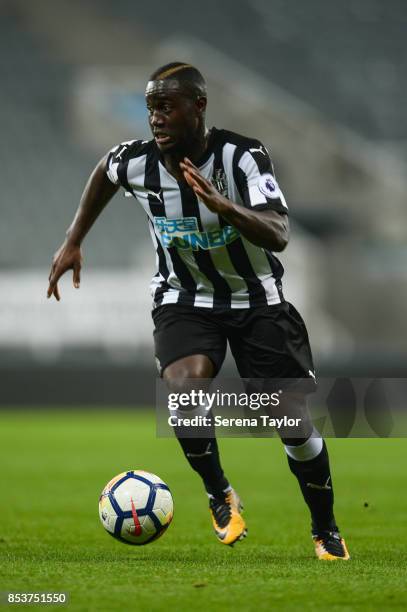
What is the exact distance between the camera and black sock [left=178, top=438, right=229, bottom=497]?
4.73 metres

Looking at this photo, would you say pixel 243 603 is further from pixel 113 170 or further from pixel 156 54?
pixel 156 54

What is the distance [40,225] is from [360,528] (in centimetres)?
1498

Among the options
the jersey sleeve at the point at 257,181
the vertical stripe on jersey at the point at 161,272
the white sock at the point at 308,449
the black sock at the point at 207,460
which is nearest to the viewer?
the jersey sleeve at the point at 257,181

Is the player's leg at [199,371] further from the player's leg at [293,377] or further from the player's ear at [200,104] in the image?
the player's ear at [200,104]

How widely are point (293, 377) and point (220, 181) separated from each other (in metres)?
0.93

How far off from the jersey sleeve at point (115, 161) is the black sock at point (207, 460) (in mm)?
1282

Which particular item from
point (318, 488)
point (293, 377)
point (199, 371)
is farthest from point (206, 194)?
point (318, 488)

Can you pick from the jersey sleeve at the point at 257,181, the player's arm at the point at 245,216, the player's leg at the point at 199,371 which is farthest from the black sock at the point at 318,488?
the jersey sleeve at the point at 257,181

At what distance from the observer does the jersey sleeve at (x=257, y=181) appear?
14.4ft

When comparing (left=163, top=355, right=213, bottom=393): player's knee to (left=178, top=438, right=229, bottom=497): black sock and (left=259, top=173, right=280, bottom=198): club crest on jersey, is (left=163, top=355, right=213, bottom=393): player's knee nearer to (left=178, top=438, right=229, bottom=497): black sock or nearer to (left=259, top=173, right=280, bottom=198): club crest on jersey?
(left=178, top=438, right=229, bottom=497): black sock

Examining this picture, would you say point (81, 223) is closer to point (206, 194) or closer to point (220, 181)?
point (220, 181)

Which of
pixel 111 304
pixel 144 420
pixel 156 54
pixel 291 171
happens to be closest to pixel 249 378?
pixel 144 420

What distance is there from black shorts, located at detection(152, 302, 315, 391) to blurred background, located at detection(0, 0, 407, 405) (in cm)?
1159
